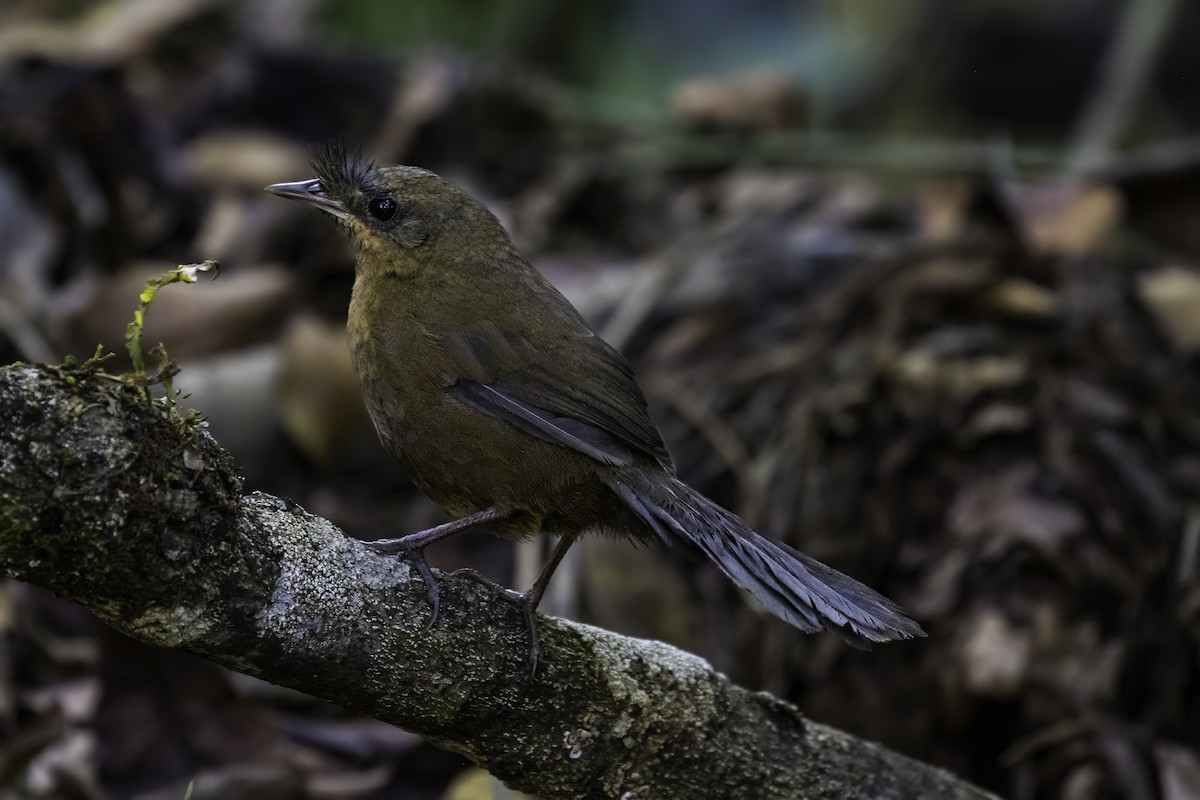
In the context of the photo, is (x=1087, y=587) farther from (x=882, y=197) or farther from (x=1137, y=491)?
(x=882, y=197)

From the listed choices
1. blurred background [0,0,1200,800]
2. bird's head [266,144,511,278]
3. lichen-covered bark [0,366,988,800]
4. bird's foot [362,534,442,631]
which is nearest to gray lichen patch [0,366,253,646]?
lichen-covered bark [0,366,988,800]

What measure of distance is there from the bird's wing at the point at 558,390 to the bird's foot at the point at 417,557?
0.47m

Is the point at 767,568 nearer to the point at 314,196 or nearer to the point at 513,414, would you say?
the point at 513,414

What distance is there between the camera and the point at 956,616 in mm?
4406

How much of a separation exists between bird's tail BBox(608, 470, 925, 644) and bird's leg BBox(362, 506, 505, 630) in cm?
30

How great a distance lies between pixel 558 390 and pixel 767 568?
656 mm

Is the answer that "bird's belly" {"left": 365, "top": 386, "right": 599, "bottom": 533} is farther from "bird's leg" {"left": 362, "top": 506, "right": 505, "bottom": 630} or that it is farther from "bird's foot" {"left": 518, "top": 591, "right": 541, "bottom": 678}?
"bird's foot" {"left": 518, "top": 591, "right": 541, "bottom": 678}

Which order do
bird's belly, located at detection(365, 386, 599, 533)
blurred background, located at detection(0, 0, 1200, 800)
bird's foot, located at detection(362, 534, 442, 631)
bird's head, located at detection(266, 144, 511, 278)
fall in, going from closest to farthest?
bird's foot, located at detection(362, 534, 442, 631) → bird's belly, located at detection(365, 386, 599, 533) → bird's head, located at detection(266, 144, 511, 278) → blurred background, located at detection(0, 0, 1200, 800)

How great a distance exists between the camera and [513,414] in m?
2.95

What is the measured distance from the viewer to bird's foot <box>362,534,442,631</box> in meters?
2.33

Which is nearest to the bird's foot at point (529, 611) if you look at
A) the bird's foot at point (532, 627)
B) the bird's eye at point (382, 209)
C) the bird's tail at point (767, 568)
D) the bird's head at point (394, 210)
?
the bird's foot at point (532, 627)

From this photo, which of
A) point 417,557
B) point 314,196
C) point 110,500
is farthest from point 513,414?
point 110,500

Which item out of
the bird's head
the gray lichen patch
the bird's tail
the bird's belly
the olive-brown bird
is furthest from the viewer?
the bird's head

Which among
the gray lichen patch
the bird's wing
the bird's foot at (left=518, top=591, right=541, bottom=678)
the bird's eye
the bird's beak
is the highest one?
the bird's eye
